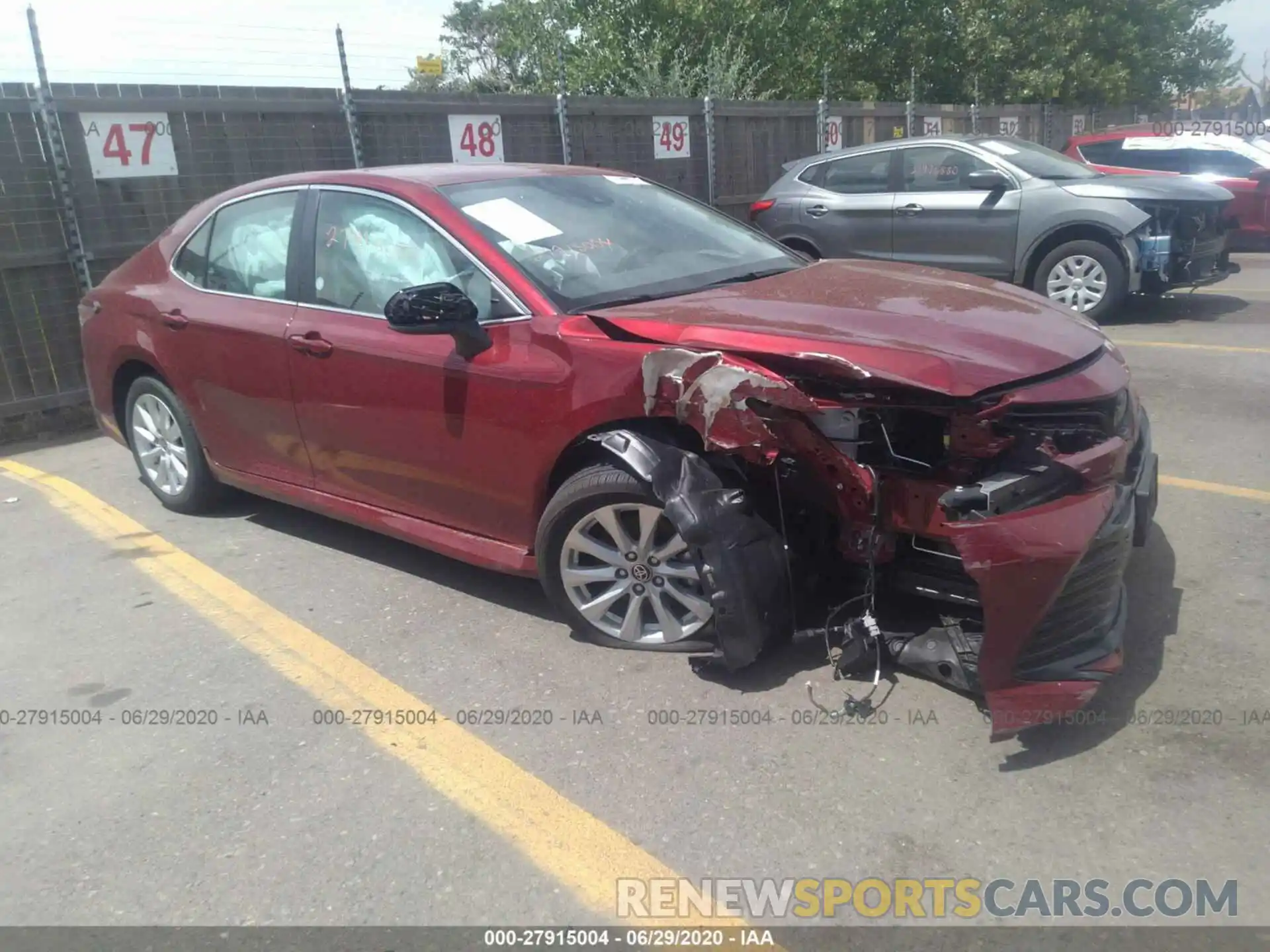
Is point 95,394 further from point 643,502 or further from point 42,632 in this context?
point 643,502

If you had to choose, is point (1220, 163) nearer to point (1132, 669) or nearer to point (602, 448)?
point (1132, 669)

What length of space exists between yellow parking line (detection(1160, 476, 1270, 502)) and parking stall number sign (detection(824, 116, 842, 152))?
10.5 meters

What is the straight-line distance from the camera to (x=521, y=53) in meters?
34.0

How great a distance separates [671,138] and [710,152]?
65 centimetres

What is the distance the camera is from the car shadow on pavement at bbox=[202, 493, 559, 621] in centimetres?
430

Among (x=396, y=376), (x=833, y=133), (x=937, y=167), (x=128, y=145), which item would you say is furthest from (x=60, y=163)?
(x=833, y=133)

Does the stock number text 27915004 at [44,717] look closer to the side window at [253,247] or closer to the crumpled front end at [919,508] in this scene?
the side window at [253,247]

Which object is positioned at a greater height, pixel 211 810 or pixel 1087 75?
pixel 1087 75

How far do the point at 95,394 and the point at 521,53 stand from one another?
3108 cm

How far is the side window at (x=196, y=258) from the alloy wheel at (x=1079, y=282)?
7.07m

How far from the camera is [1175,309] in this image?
10148mm

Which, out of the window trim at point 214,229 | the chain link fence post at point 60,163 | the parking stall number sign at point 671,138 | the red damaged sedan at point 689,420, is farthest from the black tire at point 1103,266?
the chain link fence post at point 60,163

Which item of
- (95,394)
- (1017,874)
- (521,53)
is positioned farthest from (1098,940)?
(521,53)

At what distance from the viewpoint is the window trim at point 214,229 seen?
4.54 meters
